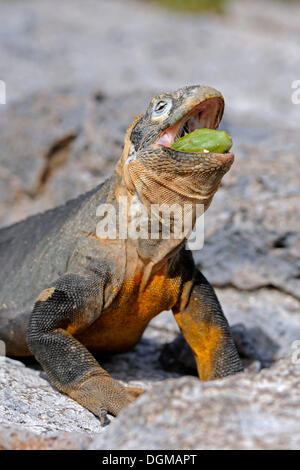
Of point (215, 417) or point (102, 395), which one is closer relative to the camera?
point (215, 417)

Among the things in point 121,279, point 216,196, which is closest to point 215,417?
point 121,279

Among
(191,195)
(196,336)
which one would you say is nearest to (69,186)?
(196,336)

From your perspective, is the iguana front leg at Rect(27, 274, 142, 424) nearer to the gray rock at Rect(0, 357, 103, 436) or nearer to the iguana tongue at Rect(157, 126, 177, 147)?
the gray rock at Rect(0, 357, 103, 436)

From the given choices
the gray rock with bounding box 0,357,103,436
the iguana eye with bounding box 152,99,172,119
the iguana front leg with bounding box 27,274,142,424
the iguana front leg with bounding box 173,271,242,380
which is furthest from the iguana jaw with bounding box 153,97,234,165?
the gray rock with bounding box 0,357,103,436

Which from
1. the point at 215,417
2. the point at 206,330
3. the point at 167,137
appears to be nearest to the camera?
the point at 215,417

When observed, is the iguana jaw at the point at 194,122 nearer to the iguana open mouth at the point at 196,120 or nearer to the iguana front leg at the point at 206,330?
the iguana open mouth at the point at 196,120

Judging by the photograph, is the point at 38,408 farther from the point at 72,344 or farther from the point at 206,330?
the point at 206,330

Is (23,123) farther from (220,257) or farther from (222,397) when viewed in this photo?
(222,397)
